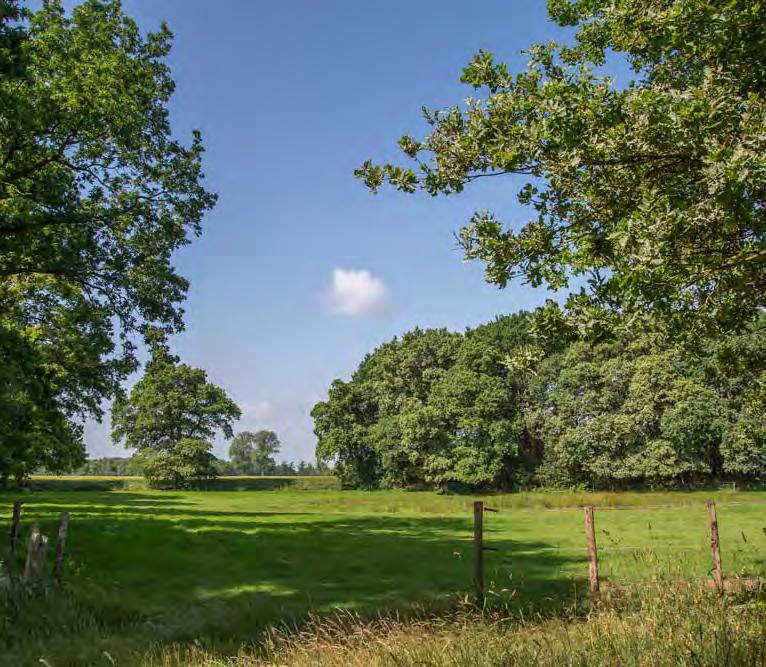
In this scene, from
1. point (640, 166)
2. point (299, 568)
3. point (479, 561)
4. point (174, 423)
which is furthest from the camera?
point (174, 423)

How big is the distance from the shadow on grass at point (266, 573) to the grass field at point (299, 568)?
5 cm

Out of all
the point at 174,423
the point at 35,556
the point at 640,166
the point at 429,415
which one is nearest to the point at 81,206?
the point at 35,556

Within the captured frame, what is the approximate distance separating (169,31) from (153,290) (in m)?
9.62

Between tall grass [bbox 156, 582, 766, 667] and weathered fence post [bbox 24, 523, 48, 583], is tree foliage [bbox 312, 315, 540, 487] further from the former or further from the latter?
tall grass [bbox 156, 582, 766, 667]

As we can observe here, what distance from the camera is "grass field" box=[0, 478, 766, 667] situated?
11.7 metres

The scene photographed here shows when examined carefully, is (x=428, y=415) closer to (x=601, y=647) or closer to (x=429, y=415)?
(x=429, y=415)

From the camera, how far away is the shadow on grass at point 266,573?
12.9 meters

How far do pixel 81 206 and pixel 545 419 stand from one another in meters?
51.0

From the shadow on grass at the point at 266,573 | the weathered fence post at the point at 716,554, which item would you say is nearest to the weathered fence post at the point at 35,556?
the shadow on grass at the point at 266,573

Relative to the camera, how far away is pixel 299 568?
64.7ft

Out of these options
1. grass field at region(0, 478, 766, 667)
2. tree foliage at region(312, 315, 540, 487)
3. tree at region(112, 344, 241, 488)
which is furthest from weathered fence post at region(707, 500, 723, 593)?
tree at region(112, 344, 241, 488)

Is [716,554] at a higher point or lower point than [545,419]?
lower

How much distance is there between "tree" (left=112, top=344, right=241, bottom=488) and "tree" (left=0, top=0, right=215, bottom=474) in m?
55.1

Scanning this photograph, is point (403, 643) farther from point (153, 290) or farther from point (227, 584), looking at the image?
point (153, 290)
